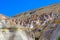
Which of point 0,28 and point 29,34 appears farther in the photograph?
point 29,34

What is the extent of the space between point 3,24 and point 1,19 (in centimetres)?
72

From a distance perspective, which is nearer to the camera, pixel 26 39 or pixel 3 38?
pixel 3 38

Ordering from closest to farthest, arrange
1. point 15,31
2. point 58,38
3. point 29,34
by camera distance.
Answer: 1. point 58,38
2. point 15,31
3. point 29,34

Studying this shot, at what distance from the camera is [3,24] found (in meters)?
24.2

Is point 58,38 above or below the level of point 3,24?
below

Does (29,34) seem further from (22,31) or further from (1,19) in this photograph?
(1,19)

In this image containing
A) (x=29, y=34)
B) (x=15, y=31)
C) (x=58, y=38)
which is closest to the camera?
(x=58, y=38)

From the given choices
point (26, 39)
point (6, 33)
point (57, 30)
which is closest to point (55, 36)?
point (57, 30)

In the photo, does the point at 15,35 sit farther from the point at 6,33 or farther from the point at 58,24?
the point at 58,24

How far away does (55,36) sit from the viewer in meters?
24.1

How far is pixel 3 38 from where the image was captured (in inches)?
936

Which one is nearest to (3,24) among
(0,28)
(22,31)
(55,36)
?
(0,28)

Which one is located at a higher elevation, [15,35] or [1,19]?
[1,19]

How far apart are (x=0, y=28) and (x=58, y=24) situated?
5.72 m
